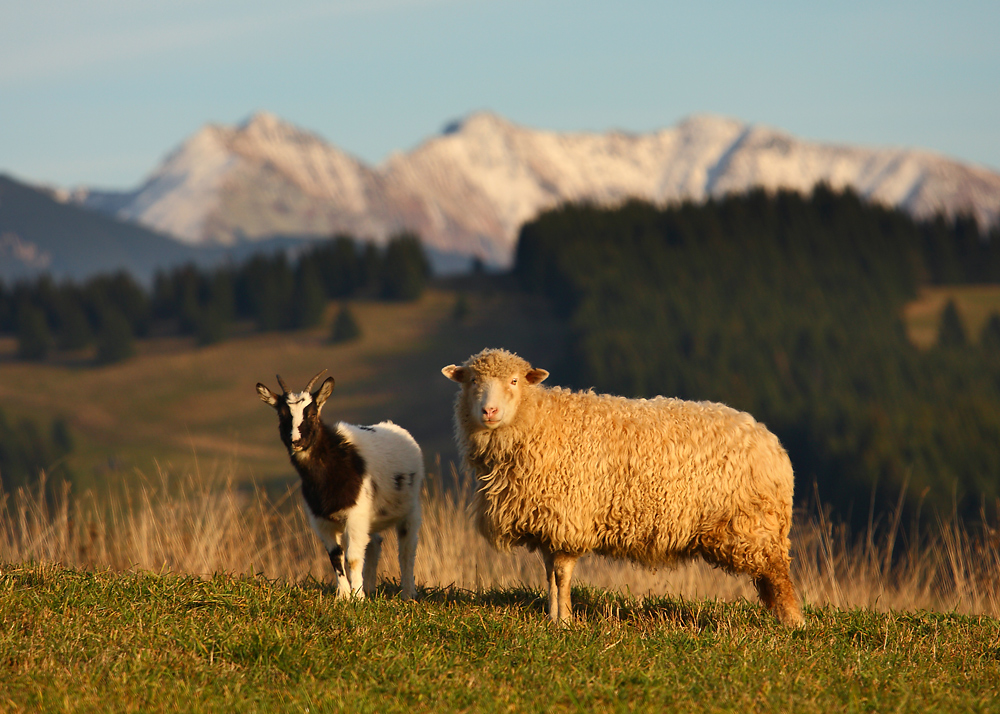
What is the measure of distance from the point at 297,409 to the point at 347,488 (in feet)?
2.53

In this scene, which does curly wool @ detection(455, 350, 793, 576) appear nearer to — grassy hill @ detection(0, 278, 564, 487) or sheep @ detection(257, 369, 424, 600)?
sheep @ detection(257, 369, 424, 600)

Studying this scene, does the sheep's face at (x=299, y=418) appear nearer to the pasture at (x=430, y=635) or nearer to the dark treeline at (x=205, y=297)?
the pasture at (x=430, y=635)

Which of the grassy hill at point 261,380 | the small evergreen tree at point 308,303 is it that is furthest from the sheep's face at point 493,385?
the small evergreen tree at point 308,303

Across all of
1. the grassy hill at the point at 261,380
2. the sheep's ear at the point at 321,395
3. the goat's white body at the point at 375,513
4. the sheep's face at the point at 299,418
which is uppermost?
the sheep's ear at the point at 321,395

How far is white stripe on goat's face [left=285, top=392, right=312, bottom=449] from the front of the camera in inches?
300

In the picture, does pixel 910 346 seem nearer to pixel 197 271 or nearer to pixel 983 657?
pixel 197 271

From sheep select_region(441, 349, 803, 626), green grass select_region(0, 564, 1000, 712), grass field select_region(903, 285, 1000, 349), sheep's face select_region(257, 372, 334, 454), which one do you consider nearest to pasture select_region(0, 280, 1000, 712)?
green grass select_region(0, 564, 1000, 712)

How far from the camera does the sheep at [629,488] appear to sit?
7.65 meters

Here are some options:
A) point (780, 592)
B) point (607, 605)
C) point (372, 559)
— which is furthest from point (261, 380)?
point (780, 592)

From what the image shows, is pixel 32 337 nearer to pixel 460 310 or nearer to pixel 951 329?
pixel 460 310

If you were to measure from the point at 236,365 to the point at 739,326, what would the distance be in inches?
1556

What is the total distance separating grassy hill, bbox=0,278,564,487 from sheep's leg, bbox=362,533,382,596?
139 feet

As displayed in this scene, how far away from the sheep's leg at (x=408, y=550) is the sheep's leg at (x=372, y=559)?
0.20 metres

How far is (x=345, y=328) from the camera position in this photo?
74.1 m
